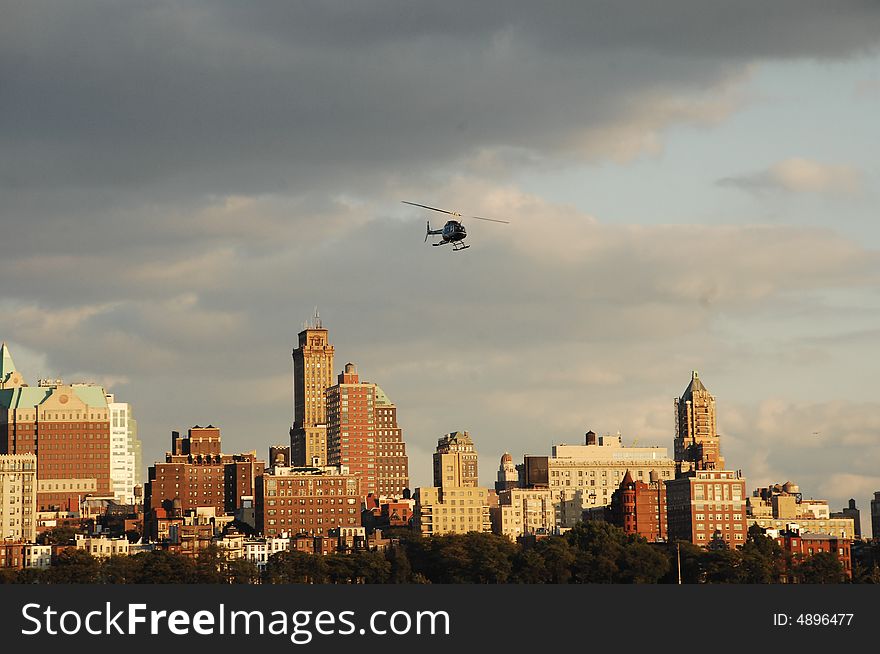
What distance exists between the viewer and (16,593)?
476 ft

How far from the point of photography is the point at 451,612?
15112 centimetres

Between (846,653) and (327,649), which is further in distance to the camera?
(846,653)

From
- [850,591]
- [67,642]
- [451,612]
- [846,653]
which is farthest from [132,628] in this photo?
[850,591]

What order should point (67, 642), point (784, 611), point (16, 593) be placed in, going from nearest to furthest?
point (67, 642) → point (16, 593) → point (784, 611)

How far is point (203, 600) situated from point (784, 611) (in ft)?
166

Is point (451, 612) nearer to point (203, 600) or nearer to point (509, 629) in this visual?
point (509, 629)

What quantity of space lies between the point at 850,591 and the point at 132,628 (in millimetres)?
67592

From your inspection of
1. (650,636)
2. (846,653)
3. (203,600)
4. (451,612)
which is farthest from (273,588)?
(846,653)

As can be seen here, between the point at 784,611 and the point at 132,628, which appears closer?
the point at 132,628

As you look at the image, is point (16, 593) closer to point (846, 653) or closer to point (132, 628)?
point (132, 628)

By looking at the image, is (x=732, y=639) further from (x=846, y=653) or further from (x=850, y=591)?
(x=850, y=591)

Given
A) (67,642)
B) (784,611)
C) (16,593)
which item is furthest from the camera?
(784,611)

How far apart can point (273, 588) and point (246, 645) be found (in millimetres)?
11095

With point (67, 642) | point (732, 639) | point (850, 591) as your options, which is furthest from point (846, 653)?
point (67, 642)
